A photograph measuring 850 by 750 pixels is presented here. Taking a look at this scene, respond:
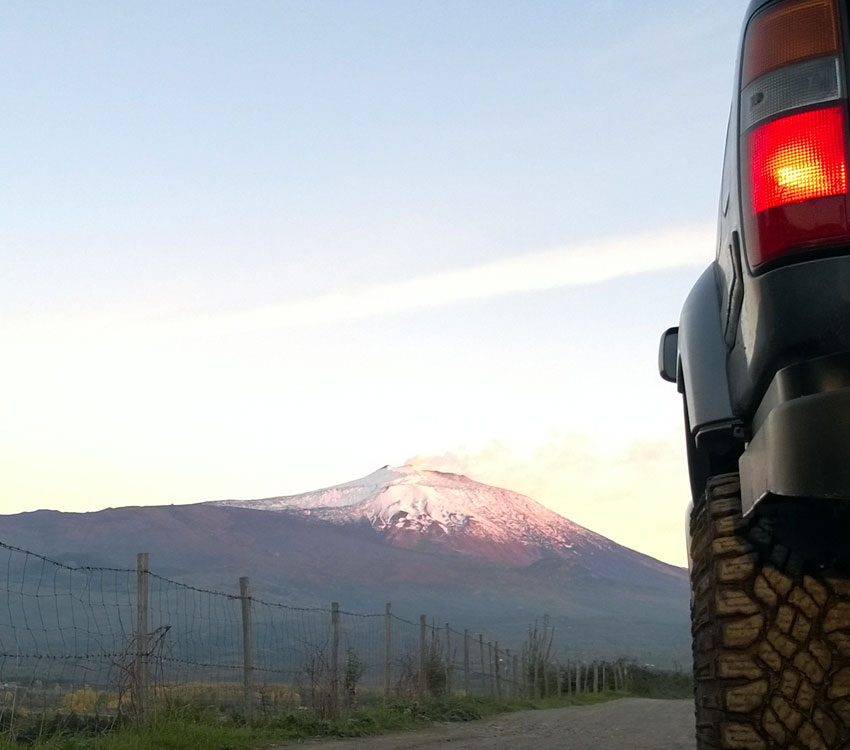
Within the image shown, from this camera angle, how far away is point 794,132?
2227 mm

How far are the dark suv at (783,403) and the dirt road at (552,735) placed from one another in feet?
30.5

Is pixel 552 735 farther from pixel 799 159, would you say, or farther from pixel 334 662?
pixel 799 159

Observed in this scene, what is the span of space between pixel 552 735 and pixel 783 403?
12.7m

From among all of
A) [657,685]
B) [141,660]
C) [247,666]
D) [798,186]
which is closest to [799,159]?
[798,186]

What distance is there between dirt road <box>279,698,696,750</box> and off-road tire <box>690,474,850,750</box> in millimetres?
9302

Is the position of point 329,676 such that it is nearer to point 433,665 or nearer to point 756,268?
point 433,665

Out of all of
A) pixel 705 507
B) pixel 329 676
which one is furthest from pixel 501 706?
pixel 705 507

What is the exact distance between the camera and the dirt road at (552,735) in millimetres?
11969

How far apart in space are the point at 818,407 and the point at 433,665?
24.2m

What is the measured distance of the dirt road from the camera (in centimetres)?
1197

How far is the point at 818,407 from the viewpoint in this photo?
2.06 m

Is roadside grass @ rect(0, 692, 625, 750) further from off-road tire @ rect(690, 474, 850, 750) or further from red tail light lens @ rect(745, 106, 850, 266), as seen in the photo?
red tail light lens @ rect(745, 106, 850, 266)

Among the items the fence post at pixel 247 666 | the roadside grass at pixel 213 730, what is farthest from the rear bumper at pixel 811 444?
the fence post at pixel 247 666

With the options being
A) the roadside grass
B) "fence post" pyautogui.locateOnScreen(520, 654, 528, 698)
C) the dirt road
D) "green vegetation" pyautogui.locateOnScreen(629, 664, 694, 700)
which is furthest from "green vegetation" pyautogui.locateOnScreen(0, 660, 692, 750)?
"green vegetation" pyautogui.locateOnScreen(629, 664, 694, 700)
